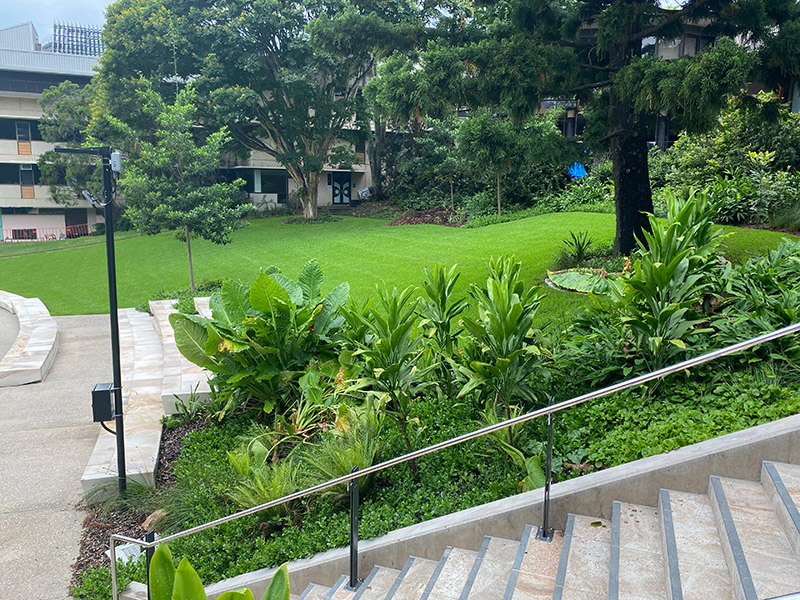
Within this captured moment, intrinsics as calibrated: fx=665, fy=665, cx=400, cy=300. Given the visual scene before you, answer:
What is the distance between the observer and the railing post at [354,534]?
4.44 m

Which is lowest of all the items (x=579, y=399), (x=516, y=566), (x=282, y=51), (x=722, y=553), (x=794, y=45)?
(x=516, y=566)

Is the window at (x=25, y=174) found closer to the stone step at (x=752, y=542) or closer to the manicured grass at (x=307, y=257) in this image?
the manicured grass at (x=307, y=257)

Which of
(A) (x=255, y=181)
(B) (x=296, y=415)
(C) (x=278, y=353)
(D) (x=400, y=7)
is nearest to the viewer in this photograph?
(B) (x=296, y=415)

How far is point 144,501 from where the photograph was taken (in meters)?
6.32

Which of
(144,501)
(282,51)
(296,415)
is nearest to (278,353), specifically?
(296,415)

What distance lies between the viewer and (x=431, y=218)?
25.7 metres

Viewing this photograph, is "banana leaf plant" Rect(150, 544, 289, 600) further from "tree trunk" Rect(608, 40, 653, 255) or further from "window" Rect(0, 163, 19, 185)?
"window" Rect(0, 163, 19, 185)

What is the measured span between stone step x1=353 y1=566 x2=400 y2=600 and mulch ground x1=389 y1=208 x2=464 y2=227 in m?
18.9

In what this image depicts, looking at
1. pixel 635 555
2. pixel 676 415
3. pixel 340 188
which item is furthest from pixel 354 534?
pixel 340 188

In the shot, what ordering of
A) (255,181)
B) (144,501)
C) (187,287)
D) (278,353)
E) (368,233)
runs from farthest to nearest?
(255,181) → (368,233) → (187,287) → (278,353) → (144,501)

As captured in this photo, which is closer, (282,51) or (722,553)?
(722,553)

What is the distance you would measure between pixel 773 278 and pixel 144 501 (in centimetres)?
635

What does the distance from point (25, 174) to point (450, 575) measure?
38.5m

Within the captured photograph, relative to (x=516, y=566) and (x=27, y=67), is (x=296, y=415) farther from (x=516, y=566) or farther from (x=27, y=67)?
(x=27, y=67)
